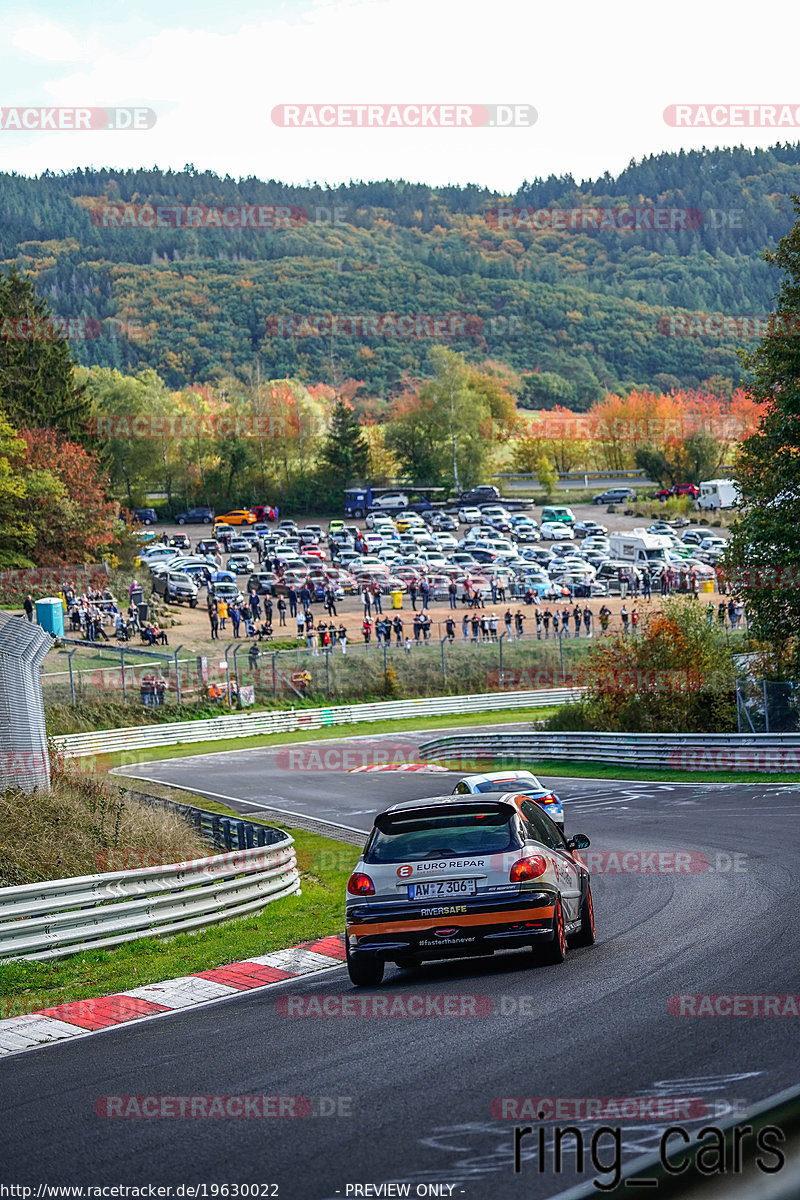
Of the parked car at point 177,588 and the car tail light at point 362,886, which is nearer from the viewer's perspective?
the car tail light at point 362,886

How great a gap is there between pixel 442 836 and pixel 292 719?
123 ft

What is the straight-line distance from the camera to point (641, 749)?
3244 cm

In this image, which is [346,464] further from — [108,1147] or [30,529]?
[108,1147]

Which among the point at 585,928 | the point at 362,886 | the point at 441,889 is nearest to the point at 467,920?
the point at 441,889

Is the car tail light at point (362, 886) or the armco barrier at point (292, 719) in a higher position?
the car tail light at point (362, 886)

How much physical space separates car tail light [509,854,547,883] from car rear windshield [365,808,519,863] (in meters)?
0.15

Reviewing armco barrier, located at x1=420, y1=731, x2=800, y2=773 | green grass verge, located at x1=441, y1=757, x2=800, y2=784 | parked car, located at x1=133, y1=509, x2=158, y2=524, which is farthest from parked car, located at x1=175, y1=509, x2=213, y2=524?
green grass verge, located at x1=441, y1=757, x2=800, y2=784

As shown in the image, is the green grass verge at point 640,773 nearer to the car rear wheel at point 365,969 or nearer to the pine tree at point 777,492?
the pine tree at point 777,492

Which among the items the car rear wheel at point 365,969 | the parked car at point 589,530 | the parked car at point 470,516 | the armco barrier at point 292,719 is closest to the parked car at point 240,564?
the parked car at point 589,530

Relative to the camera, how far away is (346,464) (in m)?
123

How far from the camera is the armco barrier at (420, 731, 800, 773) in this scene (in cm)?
2889

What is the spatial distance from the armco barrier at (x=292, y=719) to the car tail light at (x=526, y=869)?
31.5 metres

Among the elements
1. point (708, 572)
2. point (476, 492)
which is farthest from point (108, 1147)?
point (476, 492)

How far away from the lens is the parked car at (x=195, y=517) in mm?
113562
